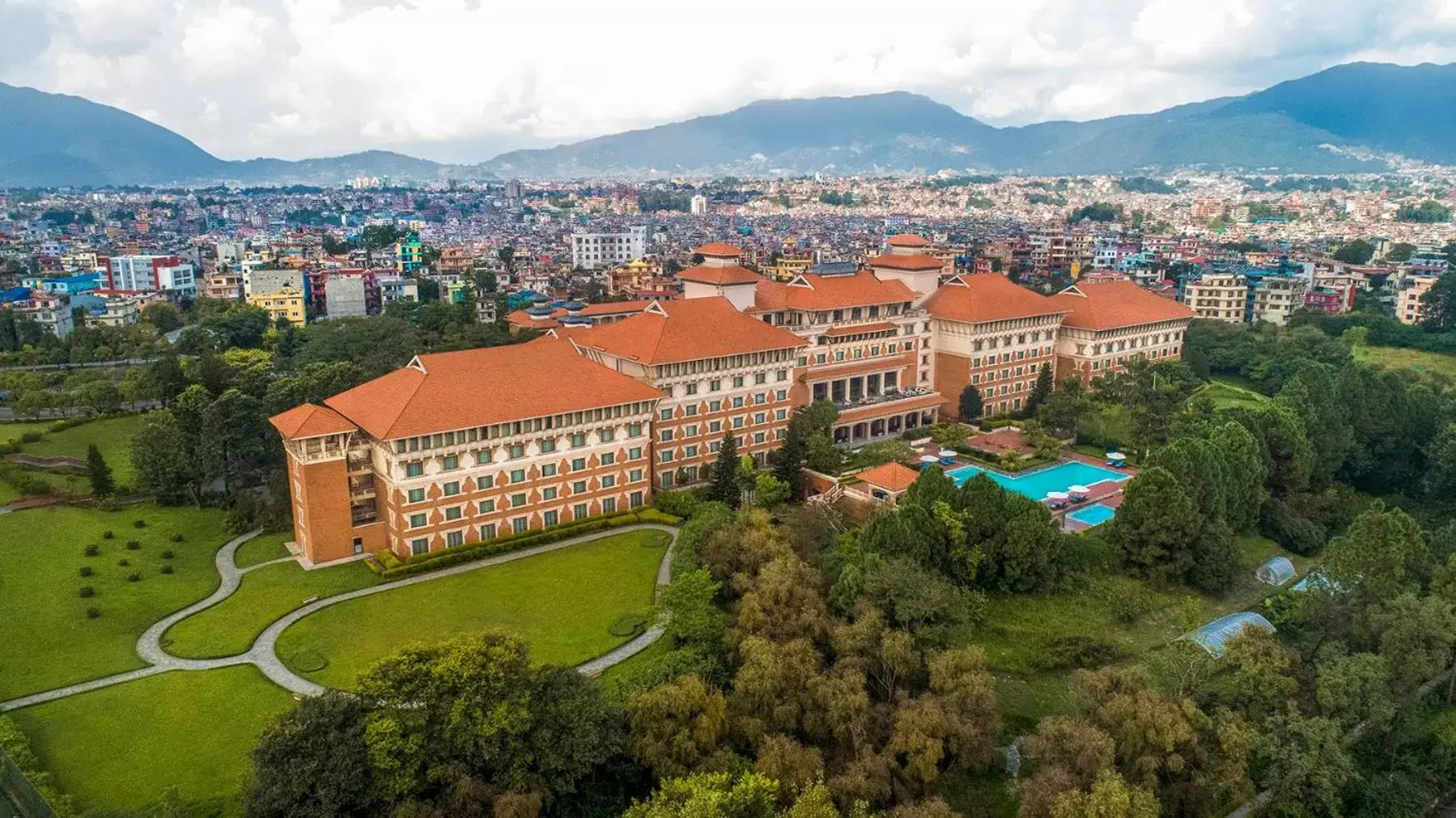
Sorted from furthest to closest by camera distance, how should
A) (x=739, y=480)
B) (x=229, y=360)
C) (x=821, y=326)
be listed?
(x=229, y=360) < (x=821, y=326) < (x=739, y=480)

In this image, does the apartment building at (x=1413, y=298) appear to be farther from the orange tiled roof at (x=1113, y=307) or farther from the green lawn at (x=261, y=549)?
the green lawn at (x=261, y=549)

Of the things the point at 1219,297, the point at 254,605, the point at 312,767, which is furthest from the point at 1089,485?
the point at 1219,297

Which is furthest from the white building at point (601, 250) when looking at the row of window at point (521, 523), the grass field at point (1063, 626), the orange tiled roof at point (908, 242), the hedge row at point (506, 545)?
the grass field at point (1063, 626)

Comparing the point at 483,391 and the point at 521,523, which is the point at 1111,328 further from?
the point at 483,391

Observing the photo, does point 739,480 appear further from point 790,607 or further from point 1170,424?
point 1170,424

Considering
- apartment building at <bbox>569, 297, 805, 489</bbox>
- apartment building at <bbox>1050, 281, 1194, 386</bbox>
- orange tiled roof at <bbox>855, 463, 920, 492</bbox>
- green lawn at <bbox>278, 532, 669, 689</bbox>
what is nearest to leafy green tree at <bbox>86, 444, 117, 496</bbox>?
green lawn at <bbox>278, 532, 669, 689</bbox>

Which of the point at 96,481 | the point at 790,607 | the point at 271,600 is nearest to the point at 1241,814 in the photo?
the point at 790,607
